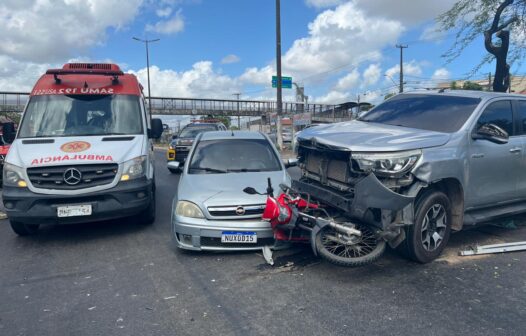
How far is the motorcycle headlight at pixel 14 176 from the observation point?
5316 mm

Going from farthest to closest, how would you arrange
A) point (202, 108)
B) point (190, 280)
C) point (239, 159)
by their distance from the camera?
point (202, 108) < point (239, 159) < point (190, 280)

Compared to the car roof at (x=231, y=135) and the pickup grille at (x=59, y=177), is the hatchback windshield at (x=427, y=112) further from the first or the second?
the pickup grille at (x=59, y=177)

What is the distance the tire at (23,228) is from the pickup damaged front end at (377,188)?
4.47 metres

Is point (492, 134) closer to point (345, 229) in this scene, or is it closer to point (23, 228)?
point (345, 229)

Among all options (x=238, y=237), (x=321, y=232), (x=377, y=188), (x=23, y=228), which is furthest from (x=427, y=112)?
(x=23, y=228)

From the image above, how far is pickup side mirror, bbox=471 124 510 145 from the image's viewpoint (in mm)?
4605

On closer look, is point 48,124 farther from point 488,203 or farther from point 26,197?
point 488,203

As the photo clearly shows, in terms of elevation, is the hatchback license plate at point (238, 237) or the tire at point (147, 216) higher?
the hatchback license plate at point (238, 237)

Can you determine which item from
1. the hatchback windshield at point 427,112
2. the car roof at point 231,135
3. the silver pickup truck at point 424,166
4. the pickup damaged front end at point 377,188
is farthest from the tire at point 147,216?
the hatchback windshield at point 427,112

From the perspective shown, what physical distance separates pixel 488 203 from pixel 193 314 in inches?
151

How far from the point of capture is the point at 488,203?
4949 mm

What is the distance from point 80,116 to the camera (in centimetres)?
645

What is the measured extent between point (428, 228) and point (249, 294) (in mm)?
2126

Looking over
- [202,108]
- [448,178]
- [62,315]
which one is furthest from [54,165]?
[202,108]
